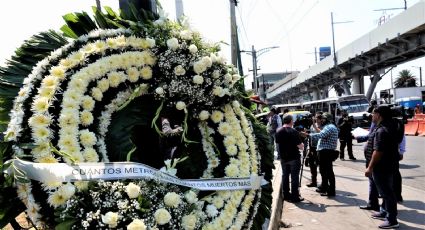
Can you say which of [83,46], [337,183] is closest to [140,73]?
[83,46]

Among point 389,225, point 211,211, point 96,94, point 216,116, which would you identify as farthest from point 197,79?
point 389,225

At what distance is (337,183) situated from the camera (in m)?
10.2

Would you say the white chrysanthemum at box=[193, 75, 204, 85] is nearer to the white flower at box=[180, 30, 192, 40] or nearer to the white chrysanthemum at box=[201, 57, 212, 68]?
the white chrysanthemum at box=[201, 57, 212, 68]

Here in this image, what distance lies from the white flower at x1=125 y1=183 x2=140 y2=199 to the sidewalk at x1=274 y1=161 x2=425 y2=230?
15.3 ft

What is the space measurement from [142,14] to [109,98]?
0.82 m

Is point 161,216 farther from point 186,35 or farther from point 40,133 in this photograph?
point 186,35

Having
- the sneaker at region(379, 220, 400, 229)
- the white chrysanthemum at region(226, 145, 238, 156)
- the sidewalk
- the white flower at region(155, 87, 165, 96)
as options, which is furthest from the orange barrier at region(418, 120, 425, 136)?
the white flower at region(155, 87, 165, 96)

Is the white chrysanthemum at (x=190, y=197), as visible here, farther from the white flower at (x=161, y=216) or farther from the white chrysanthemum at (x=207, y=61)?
the white chrysanthemum at (x=207, y=61)

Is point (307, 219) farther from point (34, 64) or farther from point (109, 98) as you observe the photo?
point (34, 64)

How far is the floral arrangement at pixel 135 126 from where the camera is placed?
259 centimetres

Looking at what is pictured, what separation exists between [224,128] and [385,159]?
3467 millimetres

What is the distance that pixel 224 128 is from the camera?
359 cm

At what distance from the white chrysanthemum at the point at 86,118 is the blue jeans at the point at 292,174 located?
19.3ft

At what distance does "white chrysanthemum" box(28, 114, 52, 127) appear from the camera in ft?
8.75
